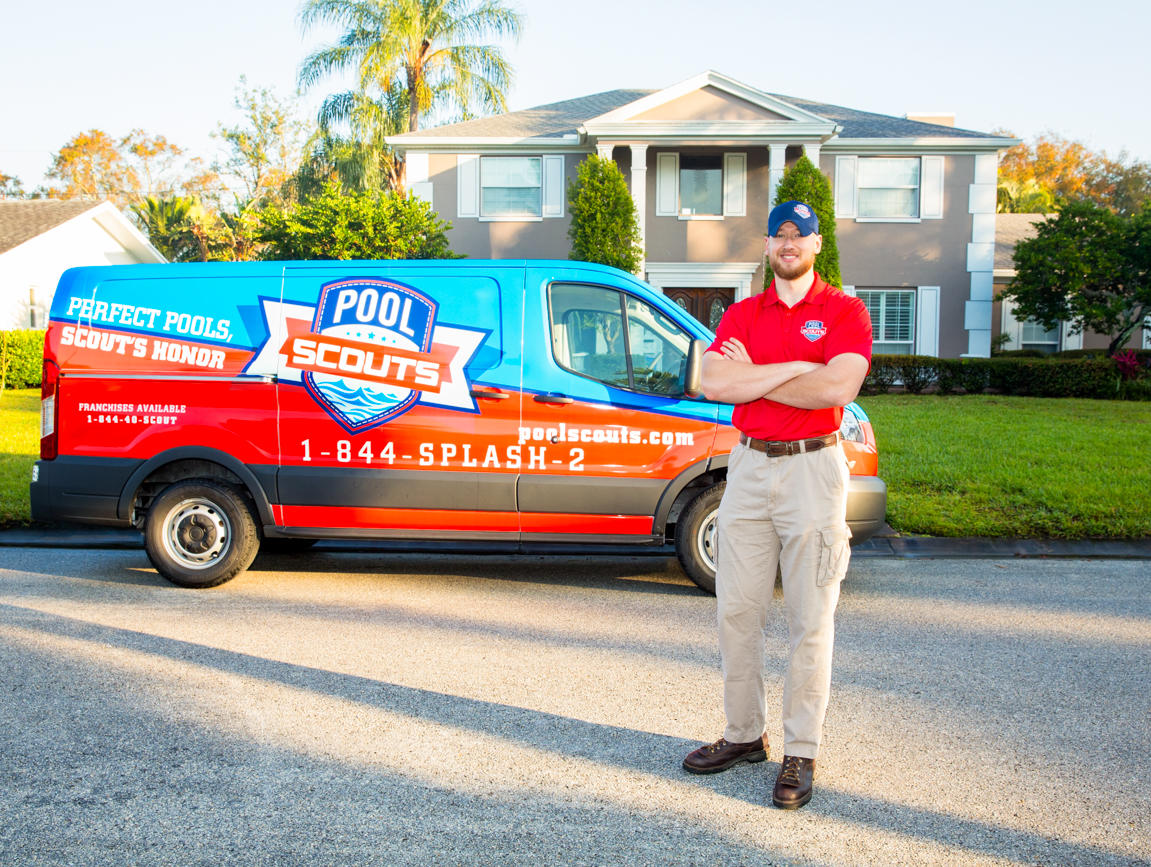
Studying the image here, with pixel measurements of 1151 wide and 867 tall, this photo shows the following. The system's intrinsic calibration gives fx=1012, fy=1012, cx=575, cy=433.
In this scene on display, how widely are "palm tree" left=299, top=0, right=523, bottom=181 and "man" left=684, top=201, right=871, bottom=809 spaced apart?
Result: 29.8 meters

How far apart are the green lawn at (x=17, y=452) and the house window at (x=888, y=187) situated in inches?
725

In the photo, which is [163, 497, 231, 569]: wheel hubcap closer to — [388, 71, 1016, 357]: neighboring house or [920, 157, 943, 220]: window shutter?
[388, 71, 1016, 357]: neighboring house

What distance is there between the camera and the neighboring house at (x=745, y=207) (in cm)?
2395

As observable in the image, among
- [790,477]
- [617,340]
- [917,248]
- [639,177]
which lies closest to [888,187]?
[917,248]

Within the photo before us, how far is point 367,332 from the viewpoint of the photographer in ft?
A: 22.1

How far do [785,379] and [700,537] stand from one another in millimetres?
3189

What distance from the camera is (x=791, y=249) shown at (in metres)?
3.61

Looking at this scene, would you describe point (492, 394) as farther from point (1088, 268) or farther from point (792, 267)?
point (1088, 268)

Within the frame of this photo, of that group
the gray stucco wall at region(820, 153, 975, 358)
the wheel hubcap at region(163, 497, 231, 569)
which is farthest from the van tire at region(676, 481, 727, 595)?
the gray stucco wall at region(820, 153, 975, 358)

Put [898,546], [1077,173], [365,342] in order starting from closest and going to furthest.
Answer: [365,342]
[898,546]
[1077,173]

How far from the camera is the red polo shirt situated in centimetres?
362

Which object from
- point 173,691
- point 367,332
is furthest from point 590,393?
point 173,691

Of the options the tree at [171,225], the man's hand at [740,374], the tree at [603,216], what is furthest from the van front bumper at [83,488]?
the tree at [171,225]

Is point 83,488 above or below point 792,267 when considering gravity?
below
